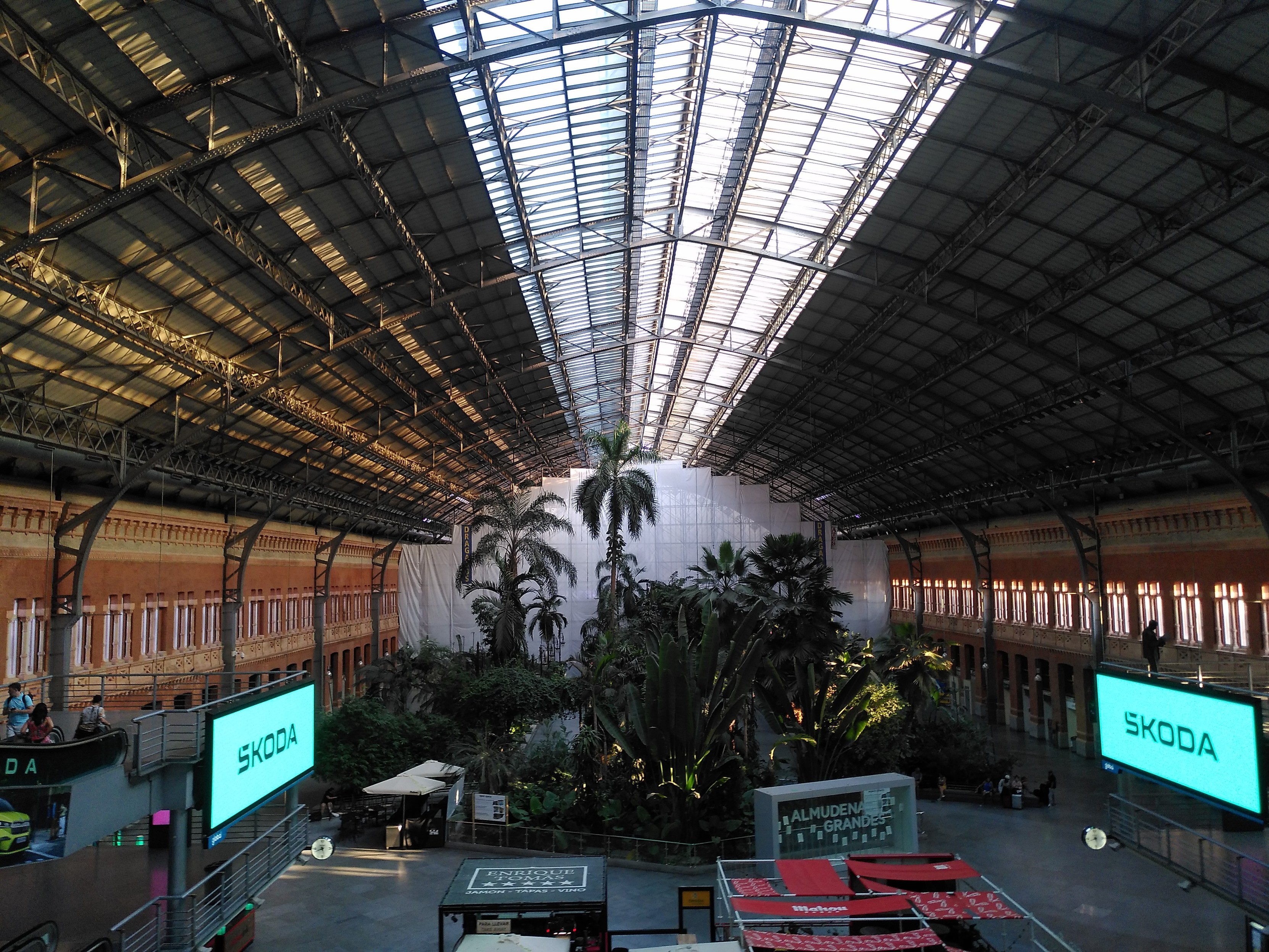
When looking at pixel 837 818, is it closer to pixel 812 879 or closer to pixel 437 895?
pixel 812 879

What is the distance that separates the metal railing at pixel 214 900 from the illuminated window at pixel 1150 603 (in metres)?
29.4

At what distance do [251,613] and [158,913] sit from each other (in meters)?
30.2

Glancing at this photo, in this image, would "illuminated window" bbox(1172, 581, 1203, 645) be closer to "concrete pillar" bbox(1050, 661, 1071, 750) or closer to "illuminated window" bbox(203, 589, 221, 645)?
"concrete pillar" bbox(1050, 661, 1071, 750)

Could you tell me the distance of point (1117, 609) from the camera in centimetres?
3681

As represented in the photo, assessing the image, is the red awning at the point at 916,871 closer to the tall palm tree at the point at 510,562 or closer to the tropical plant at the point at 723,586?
the tropical plant at the point at 723,586

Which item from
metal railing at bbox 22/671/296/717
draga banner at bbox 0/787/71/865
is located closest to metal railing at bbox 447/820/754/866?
metal railing at bbox 22/671/296/717

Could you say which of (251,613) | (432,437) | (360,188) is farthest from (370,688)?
(360,188)

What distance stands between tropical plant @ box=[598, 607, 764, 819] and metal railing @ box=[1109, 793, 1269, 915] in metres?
9.82

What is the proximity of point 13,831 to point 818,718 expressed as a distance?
19.7m

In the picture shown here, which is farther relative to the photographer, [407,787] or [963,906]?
[407,787]

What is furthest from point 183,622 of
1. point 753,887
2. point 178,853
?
point 753,887

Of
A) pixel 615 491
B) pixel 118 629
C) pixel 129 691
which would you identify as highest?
pixel 615 491

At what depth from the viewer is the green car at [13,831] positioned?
10.3 meters

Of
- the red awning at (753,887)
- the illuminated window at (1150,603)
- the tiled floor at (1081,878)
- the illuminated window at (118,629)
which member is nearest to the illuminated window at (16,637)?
the illuminated window at (118,629)
